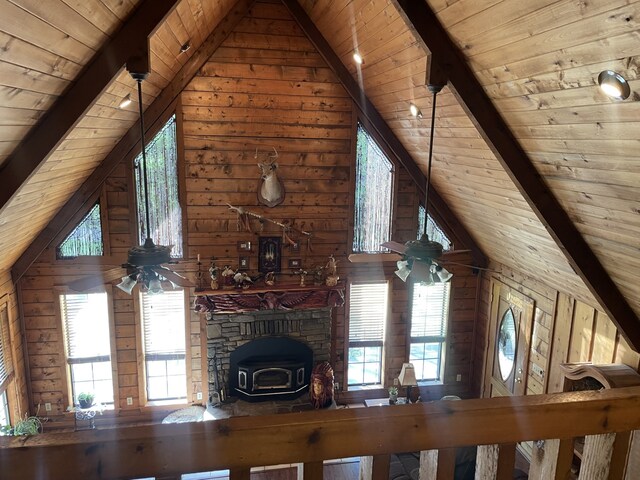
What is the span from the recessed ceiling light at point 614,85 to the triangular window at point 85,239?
224 inches

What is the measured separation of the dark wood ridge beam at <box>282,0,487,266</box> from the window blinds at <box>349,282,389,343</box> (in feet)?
4.64

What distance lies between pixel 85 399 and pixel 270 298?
2859mm

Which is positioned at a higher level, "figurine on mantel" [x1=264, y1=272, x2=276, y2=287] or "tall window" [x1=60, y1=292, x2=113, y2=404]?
"figurine on mantel" [x1=264, y1=272, x2=276, y2=287]

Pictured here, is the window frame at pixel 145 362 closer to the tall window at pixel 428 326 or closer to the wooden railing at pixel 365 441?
the tall window at pixel 428 326

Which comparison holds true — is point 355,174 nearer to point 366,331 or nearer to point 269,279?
point 269,279

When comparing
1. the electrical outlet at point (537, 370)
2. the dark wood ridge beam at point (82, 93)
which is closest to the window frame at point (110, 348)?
the dark wood ridge beam at point (82, 93)

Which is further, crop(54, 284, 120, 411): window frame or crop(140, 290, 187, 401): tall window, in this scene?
crop(140, 290, 187, 401): tall window

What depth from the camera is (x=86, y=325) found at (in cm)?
641

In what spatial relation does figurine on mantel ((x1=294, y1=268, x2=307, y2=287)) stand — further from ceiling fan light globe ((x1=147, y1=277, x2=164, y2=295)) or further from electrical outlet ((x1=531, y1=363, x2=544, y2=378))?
electrical outlet ((x1=531, y1=363, x2=544, y2=378))

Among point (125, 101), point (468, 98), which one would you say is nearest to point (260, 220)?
point (125, 101)

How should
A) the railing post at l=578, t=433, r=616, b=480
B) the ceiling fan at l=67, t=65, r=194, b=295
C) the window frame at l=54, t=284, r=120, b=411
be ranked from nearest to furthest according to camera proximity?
1. the railing post at l=578, t=433, r=616, b=480
2. the ceiling fan at l=67, t=65, r=194, b=295
3. the window frame at l=54, t=284, r=120, b=411

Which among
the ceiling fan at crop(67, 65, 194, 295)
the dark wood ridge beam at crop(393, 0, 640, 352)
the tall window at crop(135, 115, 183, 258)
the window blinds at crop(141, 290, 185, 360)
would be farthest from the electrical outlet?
the tall window at crop(135, 115, 183, 258)

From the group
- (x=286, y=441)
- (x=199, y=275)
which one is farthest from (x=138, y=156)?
(x=286, y=441)

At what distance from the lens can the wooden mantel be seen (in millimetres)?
6293
